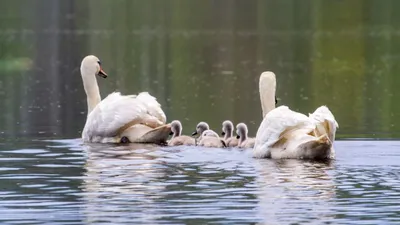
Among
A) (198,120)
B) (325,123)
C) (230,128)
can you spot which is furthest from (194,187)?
(198,120)

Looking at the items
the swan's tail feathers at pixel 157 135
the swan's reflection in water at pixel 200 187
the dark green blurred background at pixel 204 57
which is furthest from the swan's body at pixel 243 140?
the dark green blurred background at pixel 204 57

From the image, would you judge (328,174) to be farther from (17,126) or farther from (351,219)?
(17,126)

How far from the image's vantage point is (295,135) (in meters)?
21.7

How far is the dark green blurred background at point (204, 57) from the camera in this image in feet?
116

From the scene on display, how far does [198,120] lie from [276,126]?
1067 cm

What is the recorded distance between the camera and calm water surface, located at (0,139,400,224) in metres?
15.5

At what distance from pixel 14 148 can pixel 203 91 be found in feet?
67.6

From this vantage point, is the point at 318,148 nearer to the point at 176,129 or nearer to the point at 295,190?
the point at 295,190

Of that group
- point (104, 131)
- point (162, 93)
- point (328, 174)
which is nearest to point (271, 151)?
point (328, 174)

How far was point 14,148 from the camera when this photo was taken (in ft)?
79.4

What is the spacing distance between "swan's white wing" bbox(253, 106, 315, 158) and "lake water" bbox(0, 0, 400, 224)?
0.42 meters

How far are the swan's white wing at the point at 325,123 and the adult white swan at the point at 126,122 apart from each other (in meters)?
4.09

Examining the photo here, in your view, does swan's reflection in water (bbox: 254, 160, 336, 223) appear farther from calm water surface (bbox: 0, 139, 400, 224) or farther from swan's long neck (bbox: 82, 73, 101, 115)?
swan's long neck (bbox: 82, 73, 101, 115)

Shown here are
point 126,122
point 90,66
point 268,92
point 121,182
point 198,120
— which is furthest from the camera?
point 198,120
